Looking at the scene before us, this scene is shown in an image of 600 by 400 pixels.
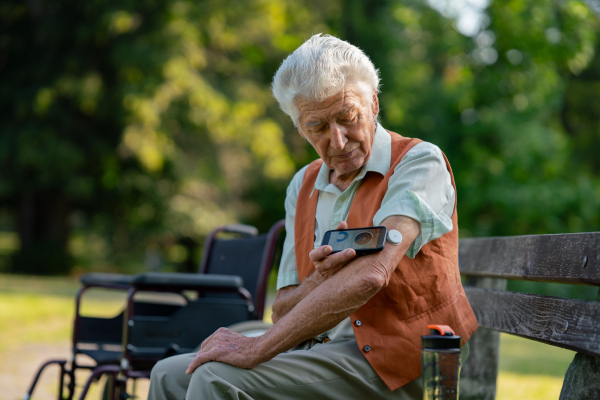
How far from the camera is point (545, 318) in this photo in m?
2.21

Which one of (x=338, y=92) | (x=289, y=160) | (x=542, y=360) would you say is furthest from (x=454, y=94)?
(x=338, y=92)

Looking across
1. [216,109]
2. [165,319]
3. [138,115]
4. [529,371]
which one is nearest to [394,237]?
[165,319]

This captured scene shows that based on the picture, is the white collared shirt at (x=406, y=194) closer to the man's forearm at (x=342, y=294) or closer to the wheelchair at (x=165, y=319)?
the man's forearm at (x=342, y=294)

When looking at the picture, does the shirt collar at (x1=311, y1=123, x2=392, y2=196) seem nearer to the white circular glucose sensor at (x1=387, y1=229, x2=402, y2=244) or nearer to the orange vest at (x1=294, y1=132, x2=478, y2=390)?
the orange vest at (x1=294, y1=132, x2=478, y2=390)

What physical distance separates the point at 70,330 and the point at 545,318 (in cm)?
711

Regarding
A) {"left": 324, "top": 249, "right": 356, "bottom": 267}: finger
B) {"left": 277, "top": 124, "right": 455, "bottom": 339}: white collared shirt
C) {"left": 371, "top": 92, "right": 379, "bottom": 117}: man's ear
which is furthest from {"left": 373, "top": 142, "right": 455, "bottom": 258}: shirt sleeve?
{"left": 371, "top": 92, "right": 379, "bottom": 117}: man's ear

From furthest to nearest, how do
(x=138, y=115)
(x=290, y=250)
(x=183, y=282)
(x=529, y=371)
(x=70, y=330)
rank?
(x=138, y=115) → (x=70, y=330) → (x=529, y=371) → (x=183, y=282) → (x=290, y=250)

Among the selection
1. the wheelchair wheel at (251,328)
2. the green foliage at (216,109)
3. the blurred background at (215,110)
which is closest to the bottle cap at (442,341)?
the wheelchair wheel at (251,328)

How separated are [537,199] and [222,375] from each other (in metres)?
16.2

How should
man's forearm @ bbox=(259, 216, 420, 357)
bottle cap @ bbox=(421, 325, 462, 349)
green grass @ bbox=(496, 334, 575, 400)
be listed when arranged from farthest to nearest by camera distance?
green grass @ bbox=(496, 334, 575, 400) < man's forearm @ bbox=(259, 216, 420, 357) < bottle cap @ bbox=(421, 325, 462, 349)

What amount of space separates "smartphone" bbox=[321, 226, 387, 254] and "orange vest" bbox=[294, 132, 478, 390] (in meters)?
0.14

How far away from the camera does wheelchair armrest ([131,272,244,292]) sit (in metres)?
3.18

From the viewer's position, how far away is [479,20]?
55.4ft

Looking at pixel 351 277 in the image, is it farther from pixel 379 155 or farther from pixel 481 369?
pixel 481 369
